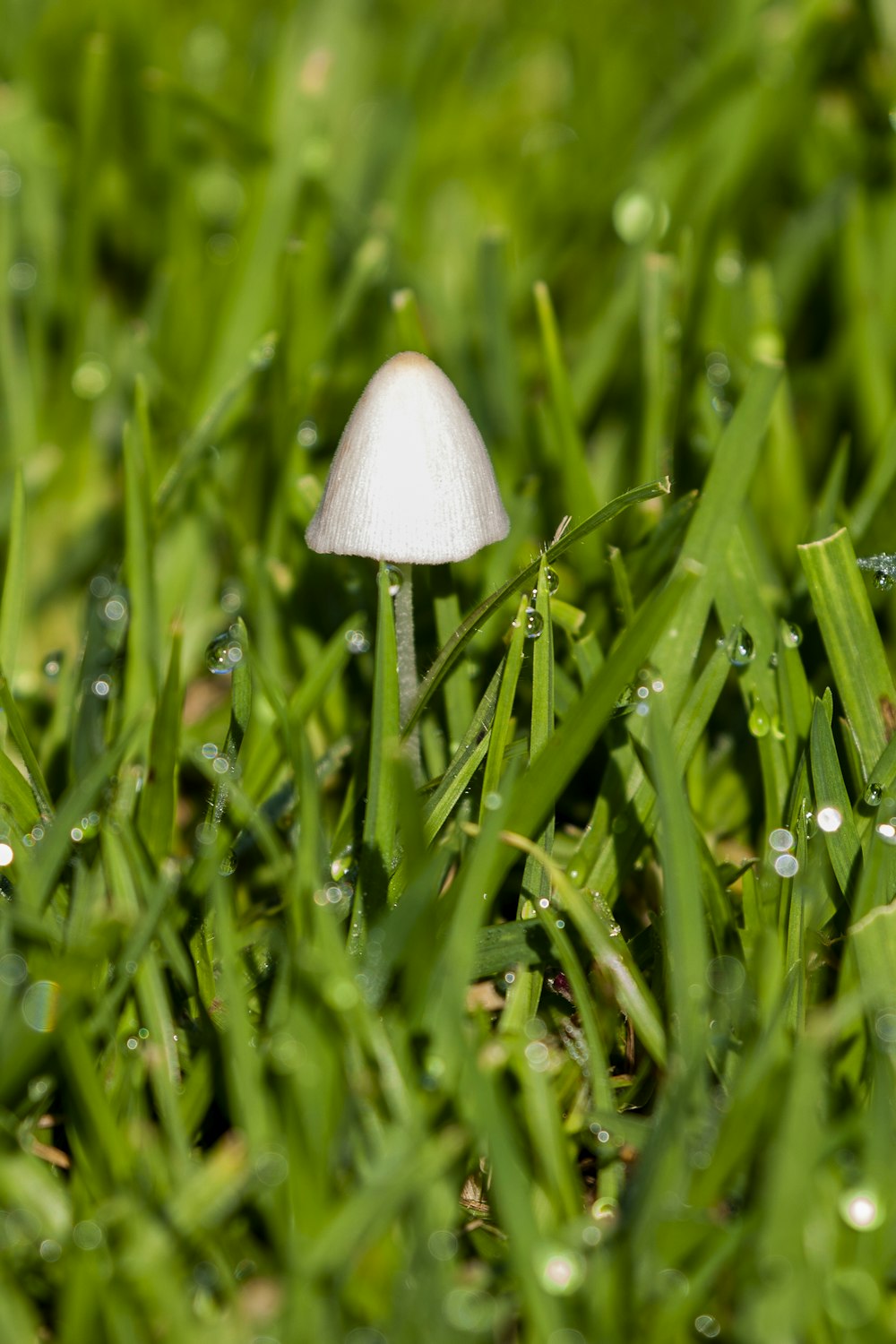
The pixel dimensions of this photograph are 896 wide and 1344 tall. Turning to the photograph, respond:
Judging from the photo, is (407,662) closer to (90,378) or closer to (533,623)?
(533,623)

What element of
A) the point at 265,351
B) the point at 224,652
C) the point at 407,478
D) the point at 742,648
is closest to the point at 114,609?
the point at 224,652

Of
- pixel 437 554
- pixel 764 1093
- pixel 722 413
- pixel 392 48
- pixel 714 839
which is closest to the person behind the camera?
pixel 764 1093

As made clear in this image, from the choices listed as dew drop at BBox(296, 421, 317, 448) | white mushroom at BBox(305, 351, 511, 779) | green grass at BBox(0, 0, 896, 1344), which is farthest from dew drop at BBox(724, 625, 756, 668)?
dew drop at BBox(296, 421, 317, 448)

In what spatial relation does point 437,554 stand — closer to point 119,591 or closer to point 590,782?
point 590,782

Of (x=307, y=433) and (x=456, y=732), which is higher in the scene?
(x=307, y=433)

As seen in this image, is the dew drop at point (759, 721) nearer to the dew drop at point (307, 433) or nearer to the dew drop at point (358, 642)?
the dew drop at point (358, 642)

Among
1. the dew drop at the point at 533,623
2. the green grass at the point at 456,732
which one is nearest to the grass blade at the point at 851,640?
the green grass at the point at 456,732

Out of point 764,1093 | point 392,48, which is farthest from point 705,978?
point 392,48

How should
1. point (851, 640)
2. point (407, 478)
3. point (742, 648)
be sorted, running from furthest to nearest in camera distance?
point (742, 648)
point (851, 640)
point (407, 478)
